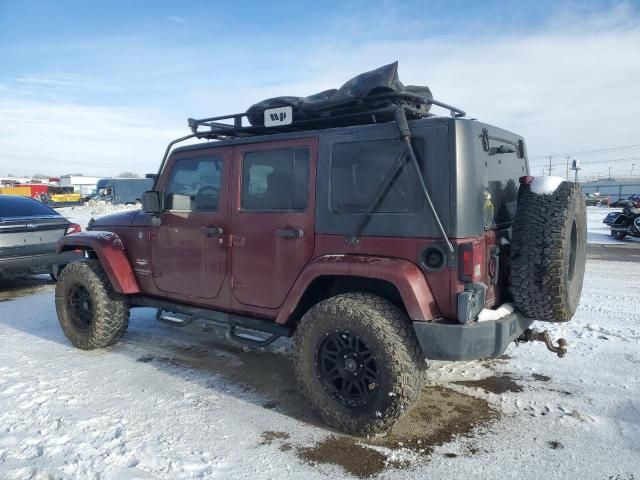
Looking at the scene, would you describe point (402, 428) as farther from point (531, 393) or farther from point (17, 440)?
point (17, 440)

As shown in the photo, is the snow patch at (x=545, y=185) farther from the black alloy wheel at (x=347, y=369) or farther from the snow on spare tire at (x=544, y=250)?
the black alloy wheel at (x=347, y=369)

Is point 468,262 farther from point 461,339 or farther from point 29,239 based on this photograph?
point 29,239

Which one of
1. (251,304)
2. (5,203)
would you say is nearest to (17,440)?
(251,304)

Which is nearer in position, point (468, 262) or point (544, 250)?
point (468, 262)

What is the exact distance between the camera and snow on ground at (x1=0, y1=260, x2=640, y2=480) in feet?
9.52

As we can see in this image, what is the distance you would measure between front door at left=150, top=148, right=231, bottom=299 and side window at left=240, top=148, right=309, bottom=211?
9.9 inches

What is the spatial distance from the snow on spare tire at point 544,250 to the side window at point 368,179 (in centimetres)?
79

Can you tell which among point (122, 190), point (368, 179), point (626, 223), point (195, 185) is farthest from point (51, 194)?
point (368, 179)

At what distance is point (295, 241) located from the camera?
3.72 meters

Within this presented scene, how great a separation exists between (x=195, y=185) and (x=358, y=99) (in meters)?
1.81

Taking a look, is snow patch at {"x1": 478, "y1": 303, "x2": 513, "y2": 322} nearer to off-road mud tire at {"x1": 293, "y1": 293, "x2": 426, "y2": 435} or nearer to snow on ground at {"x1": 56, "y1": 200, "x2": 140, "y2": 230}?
off-road mud tire at {"x1": 293, "y1": 293, "x2": 426, "y2": 435}

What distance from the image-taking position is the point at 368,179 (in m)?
3.41

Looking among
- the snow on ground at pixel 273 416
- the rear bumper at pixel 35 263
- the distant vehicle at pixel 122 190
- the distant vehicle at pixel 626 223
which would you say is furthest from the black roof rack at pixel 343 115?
the distant vehicle at pixel 122 190

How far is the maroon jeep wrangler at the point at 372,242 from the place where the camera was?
308 cm
